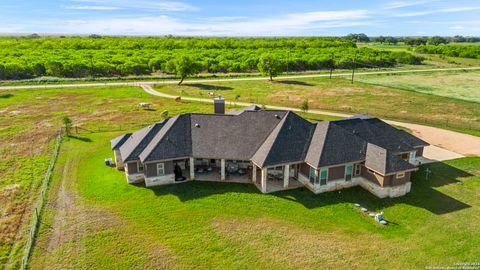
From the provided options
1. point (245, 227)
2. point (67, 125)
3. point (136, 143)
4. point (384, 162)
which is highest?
point (136, 143)

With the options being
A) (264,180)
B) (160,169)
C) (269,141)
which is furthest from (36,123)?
(264,180)

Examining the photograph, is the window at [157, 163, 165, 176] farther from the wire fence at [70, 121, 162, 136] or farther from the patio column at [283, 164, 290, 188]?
the wire fence at [70, 121, 162, 136]

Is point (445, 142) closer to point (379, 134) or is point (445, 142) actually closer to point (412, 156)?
point (412, 156)

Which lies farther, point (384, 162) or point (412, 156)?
point (412, 156)

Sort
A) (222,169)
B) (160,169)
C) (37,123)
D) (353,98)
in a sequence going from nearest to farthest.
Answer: (160,169) → (222,169) → (37,123) → (353,98)

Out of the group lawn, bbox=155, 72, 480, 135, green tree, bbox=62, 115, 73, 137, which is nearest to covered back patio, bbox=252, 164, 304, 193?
green tree, bbox=62, 115, 73, 137

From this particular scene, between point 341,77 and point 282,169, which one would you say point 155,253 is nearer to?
point 282,169
